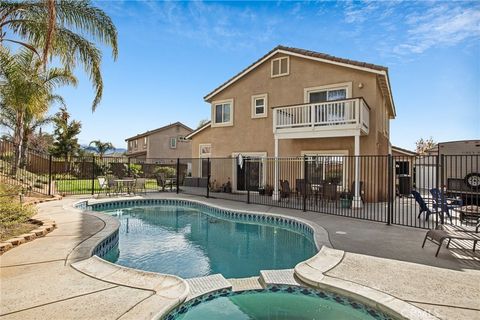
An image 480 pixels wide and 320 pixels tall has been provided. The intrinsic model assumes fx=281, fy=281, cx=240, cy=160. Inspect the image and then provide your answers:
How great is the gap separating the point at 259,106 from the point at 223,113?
306cm

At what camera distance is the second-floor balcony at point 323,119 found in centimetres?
1333

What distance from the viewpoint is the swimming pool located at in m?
4.27

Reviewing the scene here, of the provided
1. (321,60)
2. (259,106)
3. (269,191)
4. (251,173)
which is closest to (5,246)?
(269,191)

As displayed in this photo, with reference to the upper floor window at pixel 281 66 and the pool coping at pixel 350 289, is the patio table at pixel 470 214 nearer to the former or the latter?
the pool coping at pixel 350 289

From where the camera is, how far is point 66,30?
11.0 meters

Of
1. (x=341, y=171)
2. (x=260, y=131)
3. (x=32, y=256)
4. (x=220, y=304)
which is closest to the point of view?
(x=220, y=304)

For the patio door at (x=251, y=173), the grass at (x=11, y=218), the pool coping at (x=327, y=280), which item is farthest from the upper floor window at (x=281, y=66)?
→ the grass at (x=11, y=218)

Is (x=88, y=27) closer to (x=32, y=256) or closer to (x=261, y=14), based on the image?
(x=261, y=14)

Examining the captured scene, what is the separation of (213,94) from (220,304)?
17258 mm

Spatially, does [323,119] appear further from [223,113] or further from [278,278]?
[278,278]

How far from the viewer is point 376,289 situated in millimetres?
4699

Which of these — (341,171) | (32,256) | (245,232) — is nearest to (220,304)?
(32,256)

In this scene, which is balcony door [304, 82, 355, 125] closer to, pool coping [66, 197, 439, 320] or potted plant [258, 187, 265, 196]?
potted plant [258, 187, 265, 196]

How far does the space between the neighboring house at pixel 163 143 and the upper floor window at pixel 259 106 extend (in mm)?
18576
